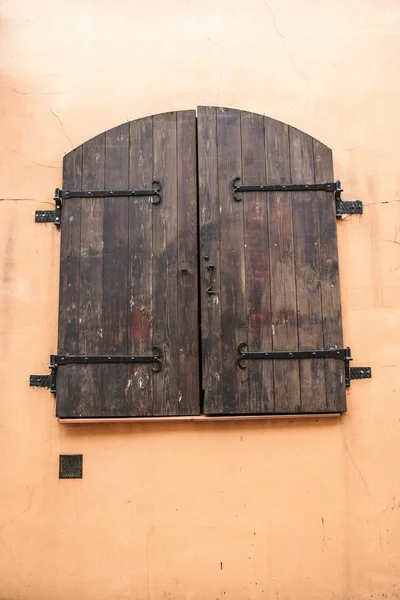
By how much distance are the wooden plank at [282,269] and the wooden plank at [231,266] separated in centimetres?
14

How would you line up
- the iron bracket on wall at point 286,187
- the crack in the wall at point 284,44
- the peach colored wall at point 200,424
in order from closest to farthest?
the peach colored wall at point 200,424
the iron bracket on wall at point 286,187
the crack in the wall at point 284,44

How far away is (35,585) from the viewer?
8.13 ft

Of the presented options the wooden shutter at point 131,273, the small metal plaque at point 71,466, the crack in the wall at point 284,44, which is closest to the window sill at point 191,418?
the wooden shutter at point 131,273

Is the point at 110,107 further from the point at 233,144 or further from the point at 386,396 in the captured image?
the point at 386,396

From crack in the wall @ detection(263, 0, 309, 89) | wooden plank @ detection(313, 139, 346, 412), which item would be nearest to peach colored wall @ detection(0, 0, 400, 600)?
crack in the wall @ detection(263, 0, 309, 89)

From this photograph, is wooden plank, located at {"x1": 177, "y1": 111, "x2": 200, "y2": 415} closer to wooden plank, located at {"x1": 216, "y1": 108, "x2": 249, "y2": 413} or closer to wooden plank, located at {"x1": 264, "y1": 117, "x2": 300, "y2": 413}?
wooden plank, located at {"x1": 216, "y1": 108, "x2": 249, "y2": 413}

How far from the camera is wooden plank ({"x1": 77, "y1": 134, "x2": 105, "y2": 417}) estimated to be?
250cm

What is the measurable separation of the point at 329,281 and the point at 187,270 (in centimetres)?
69

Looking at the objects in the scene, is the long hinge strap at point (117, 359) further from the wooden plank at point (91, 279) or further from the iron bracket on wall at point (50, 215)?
the iron bracket on wall at point (50, 215)

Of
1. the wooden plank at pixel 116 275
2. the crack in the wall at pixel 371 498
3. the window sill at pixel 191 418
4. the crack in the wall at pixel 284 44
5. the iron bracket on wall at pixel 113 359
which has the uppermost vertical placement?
the crack in the wall at pixel 284 44

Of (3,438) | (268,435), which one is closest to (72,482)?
(3,438)

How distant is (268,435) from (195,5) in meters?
2.30

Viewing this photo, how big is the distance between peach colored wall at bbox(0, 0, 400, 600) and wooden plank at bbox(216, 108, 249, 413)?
17 centimetres

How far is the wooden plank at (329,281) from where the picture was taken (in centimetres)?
251
